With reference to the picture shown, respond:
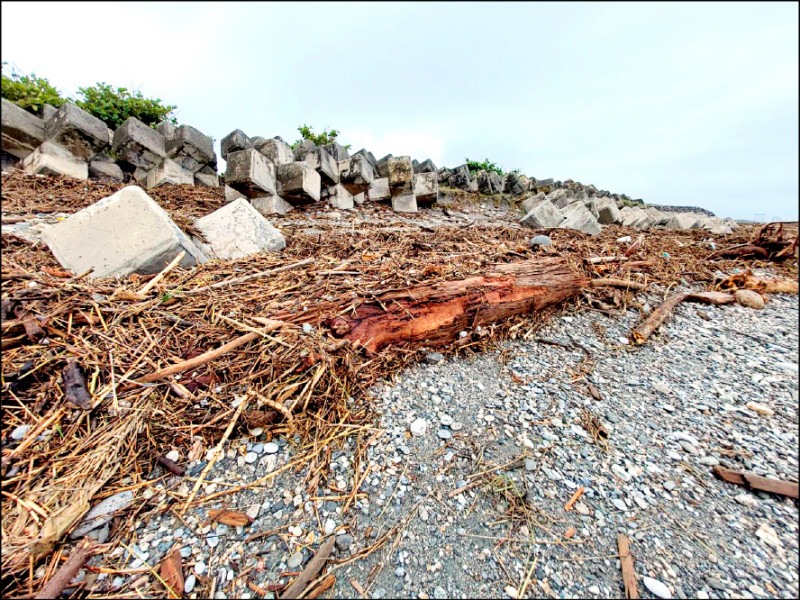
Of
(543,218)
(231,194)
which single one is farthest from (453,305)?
(543,218)

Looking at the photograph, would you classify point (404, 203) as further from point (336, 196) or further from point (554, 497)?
point (554, 497)

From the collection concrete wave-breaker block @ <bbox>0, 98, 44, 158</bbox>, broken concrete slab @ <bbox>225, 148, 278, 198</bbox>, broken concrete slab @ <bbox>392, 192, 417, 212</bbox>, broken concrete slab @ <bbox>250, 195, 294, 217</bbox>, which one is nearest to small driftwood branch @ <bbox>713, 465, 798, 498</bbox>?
concrete wave-breaker block @ <bbox>0, 98, 44, 158</bbox>

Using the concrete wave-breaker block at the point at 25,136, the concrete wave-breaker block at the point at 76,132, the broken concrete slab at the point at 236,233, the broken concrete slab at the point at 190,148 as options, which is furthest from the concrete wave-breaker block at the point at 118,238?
the broken concrete slab at the point at 190,148

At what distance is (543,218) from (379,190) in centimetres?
353

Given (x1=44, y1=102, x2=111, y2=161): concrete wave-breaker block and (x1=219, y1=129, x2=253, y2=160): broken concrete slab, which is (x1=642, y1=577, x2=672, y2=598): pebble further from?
(x1=219, y1=129, x2=253, y2=160): broken concrete slab

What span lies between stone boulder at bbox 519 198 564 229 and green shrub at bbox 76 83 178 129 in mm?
6937

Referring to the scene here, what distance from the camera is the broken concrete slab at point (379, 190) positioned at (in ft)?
21.8

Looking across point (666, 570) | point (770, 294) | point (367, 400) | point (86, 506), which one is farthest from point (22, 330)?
point (770, 294)

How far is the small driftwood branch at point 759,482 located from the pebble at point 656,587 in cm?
39

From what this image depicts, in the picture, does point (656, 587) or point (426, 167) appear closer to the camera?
point (656, 587)

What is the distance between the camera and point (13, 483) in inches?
44.9

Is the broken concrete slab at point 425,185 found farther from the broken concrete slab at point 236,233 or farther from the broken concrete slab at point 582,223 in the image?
the broken concrete slab at point 236,233

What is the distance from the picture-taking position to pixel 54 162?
3.31 metres

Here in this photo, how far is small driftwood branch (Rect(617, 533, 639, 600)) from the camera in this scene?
93 cm
